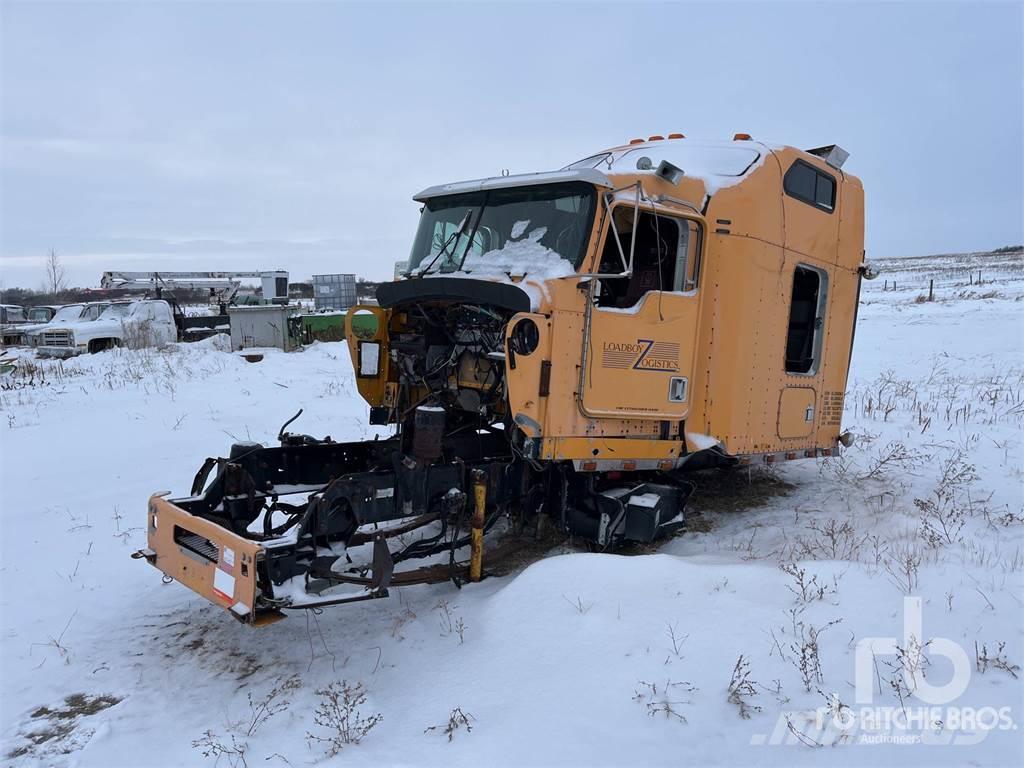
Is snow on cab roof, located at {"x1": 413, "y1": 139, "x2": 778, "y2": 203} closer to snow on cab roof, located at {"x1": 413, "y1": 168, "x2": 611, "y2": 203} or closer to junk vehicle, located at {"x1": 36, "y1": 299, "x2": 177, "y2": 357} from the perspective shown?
snow on cab roof, located at {"x1": 413, "y1": 168, "x2": 611, "y2": 203}

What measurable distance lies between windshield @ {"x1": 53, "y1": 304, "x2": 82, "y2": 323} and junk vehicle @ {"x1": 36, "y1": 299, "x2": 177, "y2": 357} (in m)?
0.62

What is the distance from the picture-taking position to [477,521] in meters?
5.03

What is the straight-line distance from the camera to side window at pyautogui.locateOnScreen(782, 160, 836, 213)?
607cm

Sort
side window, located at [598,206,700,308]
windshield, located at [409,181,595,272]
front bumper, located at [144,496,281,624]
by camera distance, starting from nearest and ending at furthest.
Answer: front bumper, located at [144,496,281,624] → windshield, located at [409,181,595,272] → side window, located at [598,206,700,308]

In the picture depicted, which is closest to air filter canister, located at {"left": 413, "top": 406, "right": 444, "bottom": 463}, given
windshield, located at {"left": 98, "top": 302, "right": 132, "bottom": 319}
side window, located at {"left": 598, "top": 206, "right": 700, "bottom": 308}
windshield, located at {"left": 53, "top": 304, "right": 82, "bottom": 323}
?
side window, located at {"left": 598, "top": 206, "right": 700, "bottom": 308}

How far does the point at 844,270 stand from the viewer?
693 centimetres

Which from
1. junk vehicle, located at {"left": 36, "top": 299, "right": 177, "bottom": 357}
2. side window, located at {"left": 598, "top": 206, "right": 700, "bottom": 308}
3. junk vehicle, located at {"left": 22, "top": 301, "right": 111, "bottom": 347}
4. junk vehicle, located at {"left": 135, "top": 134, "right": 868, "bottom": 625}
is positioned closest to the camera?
junk vehicle, located at {"left": 135, "top": 134, "right": 868, "bottom": 625}

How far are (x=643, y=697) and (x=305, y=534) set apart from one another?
2272mm

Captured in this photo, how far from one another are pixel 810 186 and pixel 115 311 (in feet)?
67.6

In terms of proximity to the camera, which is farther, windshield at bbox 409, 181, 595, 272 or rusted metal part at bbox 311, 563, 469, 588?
windshield at bbox 409, 181, 595, 272

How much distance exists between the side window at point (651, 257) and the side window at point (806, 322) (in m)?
1.66

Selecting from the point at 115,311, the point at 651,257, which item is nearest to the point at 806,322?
the point at 651,257

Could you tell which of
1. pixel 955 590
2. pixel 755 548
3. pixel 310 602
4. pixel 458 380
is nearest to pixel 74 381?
pixel 458 380

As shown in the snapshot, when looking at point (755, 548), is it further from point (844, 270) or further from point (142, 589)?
point (142, 589)
